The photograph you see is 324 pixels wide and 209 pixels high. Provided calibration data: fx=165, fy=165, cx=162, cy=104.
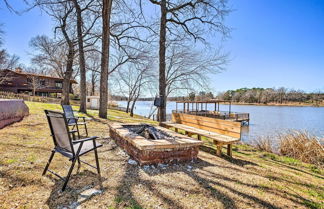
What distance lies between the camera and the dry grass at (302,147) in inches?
210

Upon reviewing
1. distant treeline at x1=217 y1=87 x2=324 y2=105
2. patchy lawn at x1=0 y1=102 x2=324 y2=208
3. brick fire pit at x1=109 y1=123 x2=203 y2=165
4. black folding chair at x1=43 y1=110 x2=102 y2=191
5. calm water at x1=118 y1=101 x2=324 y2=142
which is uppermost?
distant treeline at x1=217 y1=87 x2=324 y2=105

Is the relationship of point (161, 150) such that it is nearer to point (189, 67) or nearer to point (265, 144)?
Result: point (265, 144)

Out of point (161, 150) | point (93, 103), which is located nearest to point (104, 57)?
point (161, 150)

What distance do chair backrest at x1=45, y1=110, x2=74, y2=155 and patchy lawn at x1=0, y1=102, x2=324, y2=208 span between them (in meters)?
0.56

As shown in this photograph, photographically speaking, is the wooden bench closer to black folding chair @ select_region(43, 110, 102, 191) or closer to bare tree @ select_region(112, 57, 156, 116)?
black folding chair @ select_region(43, 110, 102, 191)

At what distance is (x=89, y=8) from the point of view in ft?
33.6

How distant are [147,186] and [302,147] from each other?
6108 mm

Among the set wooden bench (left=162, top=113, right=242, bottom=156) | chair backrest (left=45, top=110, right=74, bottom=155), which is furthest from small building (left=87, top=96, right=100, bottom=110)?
chair backrest (left=45, top=110, right=74, bottom=155)

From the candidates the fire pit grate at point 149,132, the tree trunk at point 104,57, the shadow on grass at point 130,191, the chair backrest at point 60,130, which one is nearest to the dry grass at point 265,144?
the fire pit grate at point 149,132

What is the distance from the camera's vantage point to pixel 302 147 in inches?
226

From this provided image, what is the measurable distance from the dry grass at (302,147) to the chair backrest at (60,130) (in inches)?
268

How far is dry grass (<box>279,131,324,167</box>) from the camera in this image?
17.5ft

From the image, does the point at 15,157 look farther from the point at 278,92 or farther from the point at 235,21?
the point at 278,92

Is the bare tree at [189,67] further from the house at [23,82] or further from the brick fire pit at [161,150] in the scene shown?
the house at [23,82]
